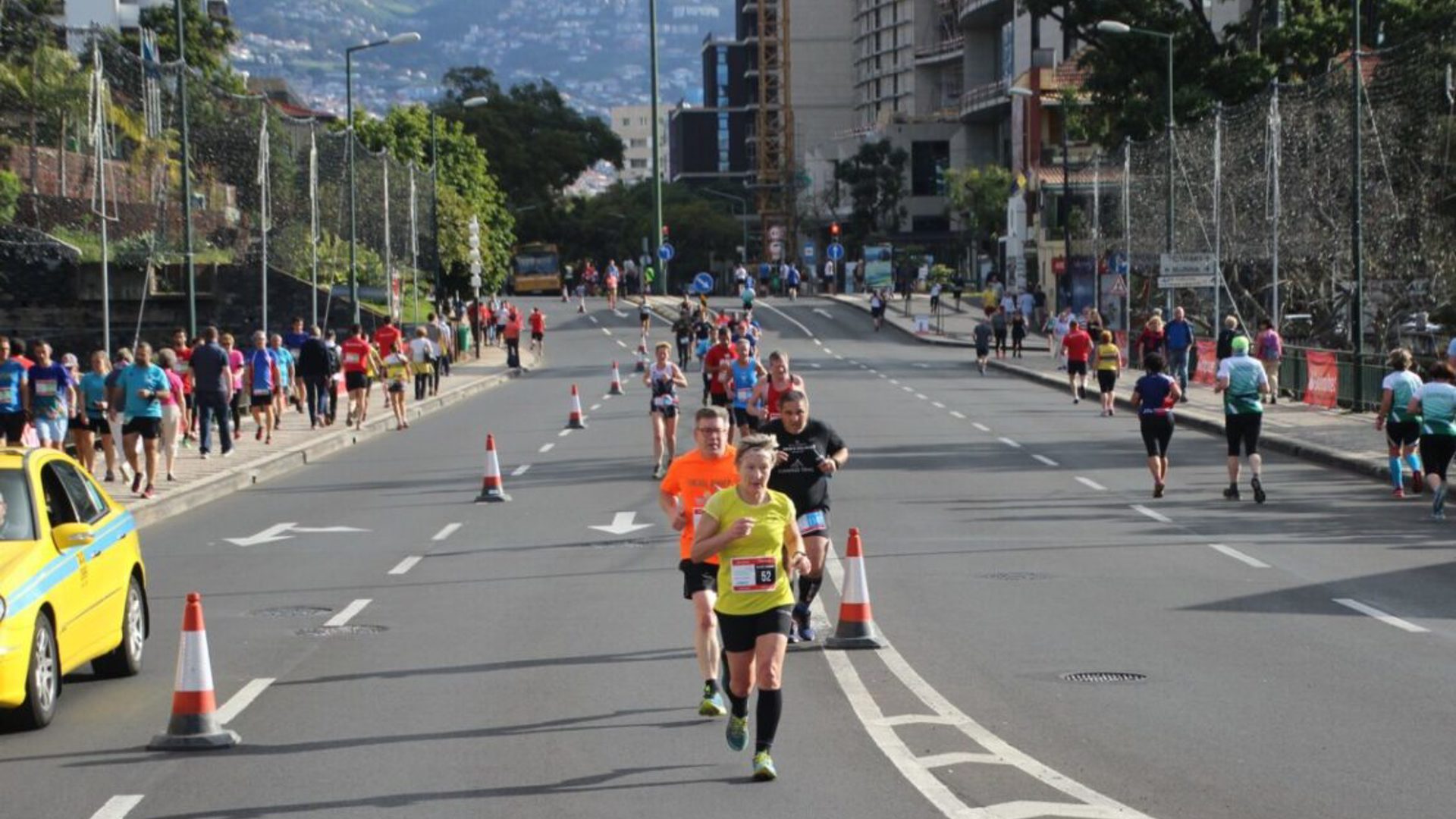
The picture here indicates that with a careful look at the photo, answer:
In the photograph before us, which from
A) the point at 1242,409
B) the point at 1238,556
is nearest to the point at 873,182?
the point at 1242,409

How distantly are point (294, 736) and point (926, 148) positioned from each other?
137m

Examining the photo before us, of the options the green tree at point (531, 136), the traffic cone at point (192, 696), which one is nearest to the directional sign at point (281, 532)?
the traffic cone at point (192, 696)

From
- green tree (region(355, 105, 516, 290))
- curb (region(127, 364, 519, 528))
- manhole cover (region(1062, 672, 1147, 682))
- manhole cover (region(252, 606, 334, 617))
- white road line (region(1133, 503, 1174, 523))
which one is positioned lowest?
curb (region(127, 364, 519, 528))

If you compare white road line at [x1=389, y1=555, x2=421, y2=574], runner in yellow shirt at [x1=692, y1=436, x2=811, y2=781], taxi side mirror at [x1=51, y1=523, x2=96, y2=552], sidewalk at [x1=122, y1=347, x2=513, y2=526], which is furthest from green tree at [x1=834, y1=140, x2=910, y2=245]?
runner in yellow shirt at [x1=692, y1=436, x2=811, y2=781]

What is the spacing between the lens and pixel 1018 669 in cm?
1271

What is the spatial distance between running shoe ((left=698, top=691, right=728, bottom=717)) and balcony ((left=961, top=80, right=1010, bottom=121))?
4330 inches

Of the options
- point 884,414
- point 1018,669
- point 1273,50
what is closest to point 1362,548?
point 1018,669

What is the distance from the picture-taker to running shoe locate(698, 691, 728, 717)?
441 inches

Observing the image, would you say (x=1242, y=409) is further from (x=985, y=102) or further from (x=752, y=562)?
(x=985, y=102)

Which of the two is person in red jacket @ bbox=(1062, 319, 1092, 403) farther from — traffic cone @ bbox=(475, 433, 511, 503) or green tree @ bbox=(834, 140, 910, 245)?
green tree @ bbox=(834, 140, 910, 245)

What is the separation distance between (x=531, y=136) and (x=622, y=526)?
13024 cm

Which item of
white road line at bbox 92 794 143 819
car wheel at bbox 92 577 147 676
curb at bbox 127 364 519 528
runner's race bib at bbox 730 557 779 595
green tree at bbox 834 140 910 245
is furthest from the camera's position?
green tree at bbox 834 140 910 245

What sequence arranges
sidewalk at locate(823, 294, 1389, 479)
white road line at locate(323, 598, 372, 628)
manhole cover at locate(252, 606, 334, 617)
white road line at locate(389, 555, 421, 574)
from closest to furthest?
white road line at locate(323, 598, 372, 628), manhole cover at locate(252, 606, 334, 617), white road line at locate(389, 555, 421, 574), sidewalk at locate(823, 294, 1389, 479)

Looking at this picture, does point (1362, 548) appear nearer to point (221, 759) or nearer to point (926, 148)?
point (221, 759)
